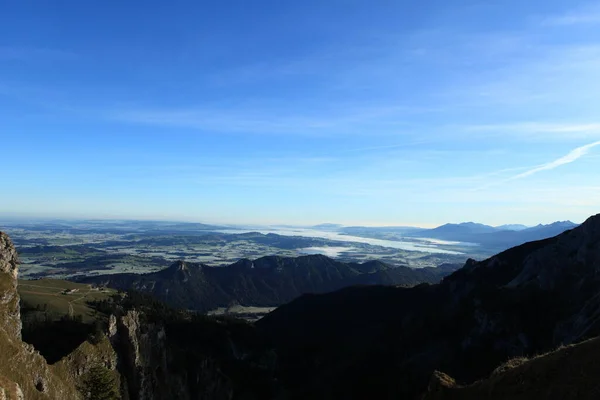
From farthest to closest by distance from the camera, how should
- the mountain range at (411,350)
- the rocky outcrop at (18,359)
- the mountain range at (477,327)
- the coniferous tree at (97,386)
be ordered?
the mountain range at (477,327) < the coniferous tree at (97,386) < the rocky outcrop at (18,359) < the mountain range at (411,350)

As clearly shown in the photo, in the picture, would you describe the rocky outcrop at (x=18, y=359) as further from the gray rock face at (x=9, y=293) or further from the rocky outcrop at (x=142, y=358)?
the rocky outcrop at (x=142, y=358)

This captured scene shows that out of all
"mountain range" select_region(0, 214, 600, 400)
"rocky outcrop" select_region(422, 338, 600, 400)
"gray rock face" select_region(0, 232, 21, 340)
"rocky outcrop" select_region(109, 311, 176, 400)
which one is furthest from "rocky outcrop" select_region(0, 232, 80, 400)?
"rocky outcrop" select_region(422, 338, 600, 400)

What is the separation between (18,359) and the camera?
2357 inches

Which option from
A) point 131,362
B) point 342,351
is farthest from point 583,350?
point 342,351

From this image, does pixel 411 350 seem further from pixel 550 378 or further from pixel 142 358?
pixel 550 378

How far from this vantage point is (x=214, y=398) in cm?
15000

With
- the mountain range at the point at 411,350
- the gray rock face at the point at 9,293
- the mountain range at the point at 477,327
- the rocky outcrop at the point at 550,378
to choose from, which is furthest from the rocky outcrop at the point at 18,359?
the mountain range at the point at 477,327

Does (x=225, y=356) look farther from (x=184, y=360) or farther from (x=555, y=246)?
(x=555, y=246)

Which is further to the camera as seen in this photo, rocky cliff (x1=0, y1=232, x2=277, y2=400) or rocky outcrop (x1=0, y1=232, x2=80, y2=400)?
rocky cliff (x1=0, y1=232, x2=277, y2=400)

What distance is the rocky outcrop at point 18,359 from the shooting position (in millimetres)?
57938

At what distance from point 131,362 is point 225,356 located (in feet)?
269

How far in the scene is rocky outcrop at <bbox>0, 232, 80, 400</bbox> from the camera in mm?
57938

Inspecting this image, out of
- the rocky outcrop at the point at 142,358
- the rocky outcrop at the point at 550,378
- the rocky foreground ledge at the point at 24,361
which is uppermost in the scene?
the rocky outcrop at the point at 550,378

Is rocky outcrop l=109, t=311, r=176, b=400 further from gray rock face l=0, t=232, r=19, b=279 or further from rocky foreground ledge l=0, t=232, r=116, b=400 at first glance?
gray rock face l=0, t=232, r=19, b=279
